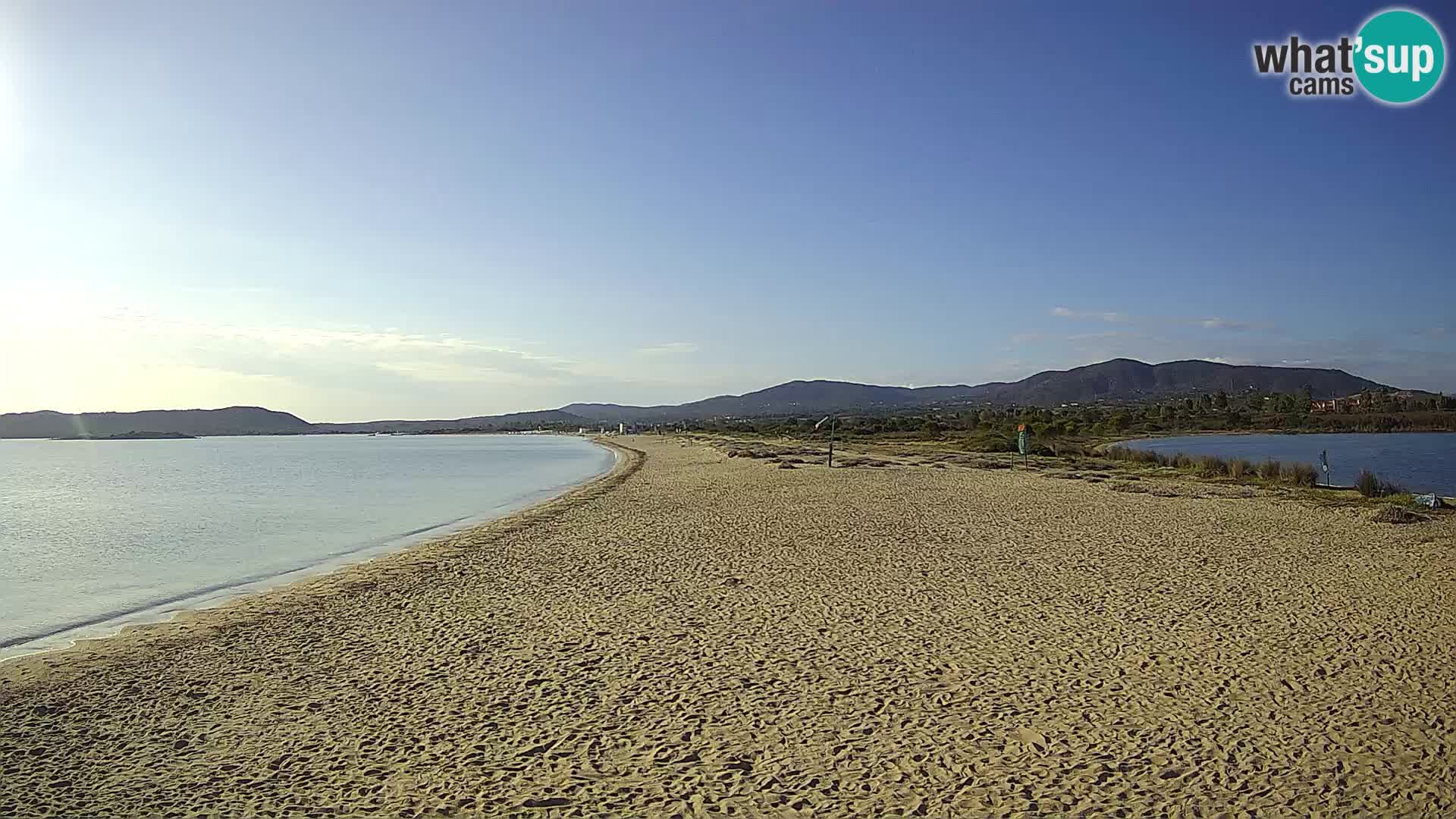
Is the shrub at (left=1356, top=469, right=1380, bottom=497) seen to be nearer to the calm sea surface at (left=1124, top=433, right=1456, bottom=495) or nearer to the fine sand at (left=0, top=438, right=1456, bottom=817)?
the calm sea surface at (left=1124, top=433, right=1456, bottom=495)

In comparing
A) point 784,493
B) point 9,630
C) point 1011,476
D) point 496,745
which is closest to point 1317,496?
point 1011,476

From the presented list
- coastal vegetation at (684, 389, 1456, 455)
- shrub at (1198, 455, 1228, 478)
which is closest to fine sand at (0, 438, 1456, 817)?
shrub at (1198, 455, 1228, 478)

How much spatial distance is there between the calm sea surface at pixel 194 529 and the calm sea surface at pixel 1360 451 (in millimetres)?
25582

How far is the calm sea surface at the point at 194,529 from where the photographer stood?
11.5 m

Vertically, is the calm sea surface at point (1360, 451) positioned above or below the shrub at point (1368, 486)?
below

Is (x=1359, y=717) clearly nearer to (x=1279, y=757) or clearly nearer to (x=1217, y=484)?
(x=1279, y=757)

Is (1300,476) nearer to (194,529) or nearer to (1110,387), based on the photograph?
(194,529)

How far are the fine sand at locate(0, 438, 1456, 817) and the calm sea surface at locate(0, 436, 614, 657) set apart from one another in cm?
210

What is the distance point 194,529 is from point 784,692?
19.0 meters

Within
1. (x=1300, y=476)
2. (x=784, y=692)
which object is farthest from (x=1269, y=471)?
(x=784, y=692)

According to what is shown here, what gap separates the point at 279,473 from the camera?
4638 cm

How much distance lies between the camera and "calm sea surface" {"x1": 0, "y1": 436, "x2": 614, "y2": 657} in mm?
11547

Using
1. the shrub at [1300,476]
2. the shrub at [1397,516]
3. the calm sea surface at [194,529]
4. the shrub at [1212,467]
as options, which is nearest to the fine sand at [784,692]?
the calm sea surface at [194,529]

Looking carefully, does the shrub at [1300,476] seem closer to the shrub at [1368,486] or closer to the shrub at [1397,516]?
the shrub at [1368,486]
